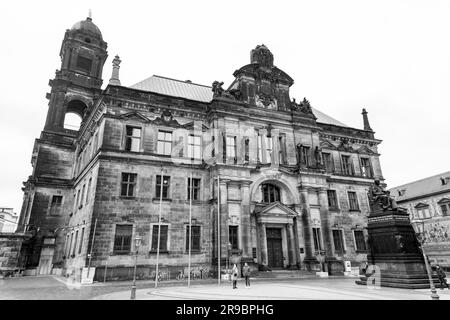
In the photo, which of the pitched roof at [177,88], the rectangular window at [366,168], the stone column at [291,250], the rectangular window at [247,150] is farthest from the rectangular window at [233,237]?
the rectangular window at [366,168]

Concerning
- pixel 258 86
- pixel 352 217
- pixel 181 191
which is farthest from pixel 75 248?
pixel 352 217

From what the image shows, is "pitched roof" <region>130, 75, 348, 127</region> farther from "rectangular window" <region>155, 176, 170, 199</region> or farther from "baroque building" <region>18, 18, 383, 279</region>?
"rectangular window" <region>155, 176, 170, 199</region>

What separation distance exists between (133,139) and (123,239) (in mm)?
8753

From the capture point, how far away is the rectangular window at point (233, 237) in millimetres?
25484

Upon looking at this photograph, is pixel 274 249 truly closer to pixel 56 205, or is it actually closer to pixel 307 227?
pixel 307 227

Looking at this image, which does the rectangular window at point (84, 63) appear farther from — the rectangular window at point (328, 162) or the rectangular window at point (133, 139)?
the rectangular window at point (328, 162)

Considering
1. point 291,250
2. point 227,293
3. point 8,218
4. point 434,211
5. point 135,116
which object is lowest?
point 227,293

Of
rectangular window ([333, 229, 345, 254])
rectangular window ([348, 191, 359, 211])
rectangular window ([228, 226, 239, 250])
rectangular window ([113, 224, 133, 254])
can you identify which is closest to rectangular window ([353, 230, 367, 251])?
rectangular window ([333, 229, 345, 254])

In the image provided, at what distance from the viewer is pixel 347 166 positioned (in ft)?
119

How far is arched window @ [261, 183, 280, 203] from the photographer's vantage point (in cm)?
2983

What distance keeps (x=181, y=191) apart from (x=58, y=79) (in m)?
28.0

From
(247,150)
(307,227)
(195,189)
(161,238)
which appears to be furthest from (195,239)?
(307,227)

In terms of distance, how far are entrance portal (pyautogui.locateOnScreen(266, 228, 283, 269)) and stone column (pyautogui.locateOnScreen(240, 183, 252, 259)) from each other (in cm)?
316
